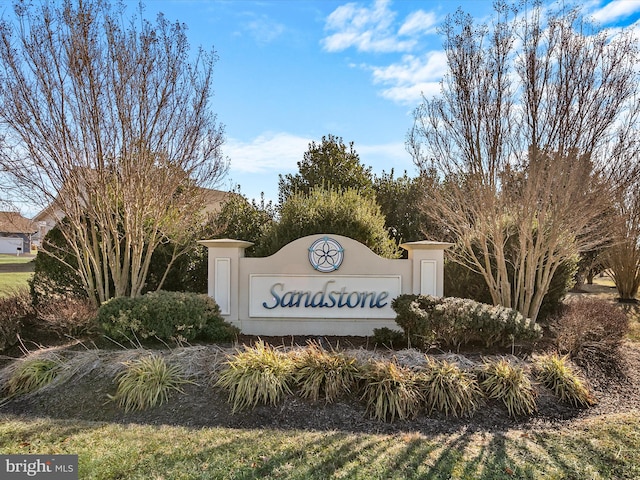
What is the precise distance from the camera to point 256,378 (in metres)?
4.91

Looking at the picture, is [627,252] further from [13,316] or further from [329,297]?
[13,316]

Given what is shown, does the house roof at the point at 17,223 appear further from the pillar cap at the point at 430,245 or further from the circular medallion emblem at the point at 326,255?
the pillar cap at the point at 430,245

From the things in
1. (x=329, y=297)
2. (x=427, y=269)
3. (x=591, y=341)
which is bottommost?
(x=591, y=341)

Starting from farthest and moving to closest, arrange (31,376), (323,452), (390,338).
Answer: (390,338), (31,376), (323,452)

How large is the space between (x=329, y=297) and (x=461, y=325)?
8.70ft

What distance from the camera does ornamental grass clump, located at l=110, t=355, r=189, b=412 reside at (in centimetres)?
491

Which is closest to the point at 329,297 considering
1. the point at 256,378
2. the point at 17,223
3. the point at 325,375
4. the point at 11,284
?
the point at 325,375

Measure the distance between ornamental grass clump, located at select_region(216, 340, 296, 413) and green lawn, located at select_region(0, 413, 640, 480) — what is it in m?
0.54

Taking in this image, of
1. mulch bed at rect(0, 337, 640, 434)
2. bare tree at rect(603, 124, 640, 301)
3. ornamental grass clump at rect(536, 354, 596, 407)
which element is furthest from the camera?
bare tree at rect(603, 124, 640, 301)

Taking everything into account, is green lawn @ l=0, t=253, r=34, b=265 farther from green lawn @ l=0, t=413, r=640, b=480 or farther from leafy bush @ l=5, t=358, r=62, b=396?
green lawn @ l=0, t=413, r=640, b=480

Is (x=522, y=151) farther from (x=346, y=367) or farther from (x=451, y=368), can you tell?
(x=346, y=367)

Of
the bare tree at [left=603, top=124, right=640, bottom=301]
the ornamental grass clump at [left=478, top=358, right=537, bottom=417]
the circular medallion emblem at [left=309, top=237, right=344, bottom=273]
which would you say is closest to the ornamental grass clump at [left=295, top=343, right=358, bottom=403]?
the ornamental grass clump at [left=478, top=358, right=537, bottom=417]

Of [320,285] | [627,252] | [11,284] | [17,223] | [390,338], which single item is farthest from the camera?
[11,284]

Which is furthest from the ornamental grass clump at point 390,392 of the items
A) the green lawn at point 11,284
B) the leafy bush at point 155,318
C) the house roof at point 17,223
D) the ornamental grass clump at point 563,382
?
the green lawn at point 11,284
